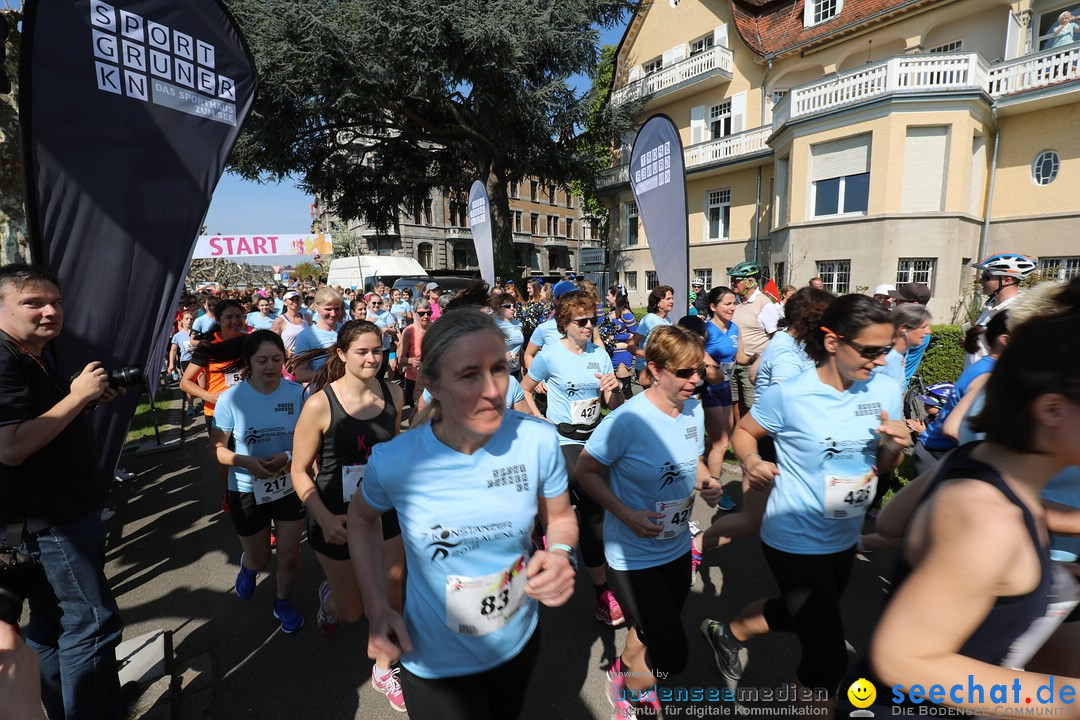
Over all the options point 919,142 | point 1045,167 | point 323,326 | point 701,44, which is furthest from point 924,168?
point 323,326

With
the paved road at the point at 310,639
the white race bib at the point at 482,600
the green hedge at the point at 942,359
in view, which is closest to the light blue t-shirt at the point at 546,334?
the paved road at the point at 310,639

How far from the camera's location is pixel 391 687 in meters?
2.68

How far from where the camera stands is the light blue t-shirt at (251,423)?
3.34 metres

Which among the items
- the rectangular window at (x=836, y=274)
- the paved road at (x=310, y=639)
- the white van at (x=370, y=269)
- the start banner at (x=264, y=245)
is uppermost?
the start banner at (x=264, y=245)

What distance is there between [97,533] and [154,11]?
2848mm

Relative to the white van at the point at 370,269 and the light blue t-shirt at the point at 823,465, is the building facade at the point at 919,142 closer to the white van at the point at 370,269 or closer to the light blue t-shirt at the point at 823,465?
the light blue t-shirt at the point at 823,465

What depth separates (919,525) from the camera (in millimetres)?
1239

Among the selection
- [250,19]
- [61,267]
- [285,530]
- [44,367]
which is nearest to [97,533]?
[44,367]

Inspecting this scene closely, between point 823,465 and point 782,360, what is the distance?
5.75 feet

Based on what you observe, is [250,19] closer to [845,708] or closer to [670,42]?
[670,42]

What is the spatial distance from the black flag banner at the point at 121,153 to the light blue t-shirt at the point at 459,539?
7.25ft

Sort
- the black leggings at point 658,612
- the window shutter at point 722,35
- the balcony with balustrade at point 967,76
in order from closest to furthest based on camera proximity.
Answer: the black leggings at point 658,612, the balcony with balustrade at point 967,76, the window shutter at point 722,35

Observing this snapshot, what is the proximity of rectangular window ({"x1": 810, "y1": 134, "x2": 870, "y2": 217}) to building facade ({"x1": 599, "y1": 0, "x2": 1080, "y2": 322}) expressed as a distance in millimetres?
36

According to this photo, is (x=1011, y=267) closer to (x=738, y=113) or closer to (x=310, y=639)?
(x=310, y=639)
